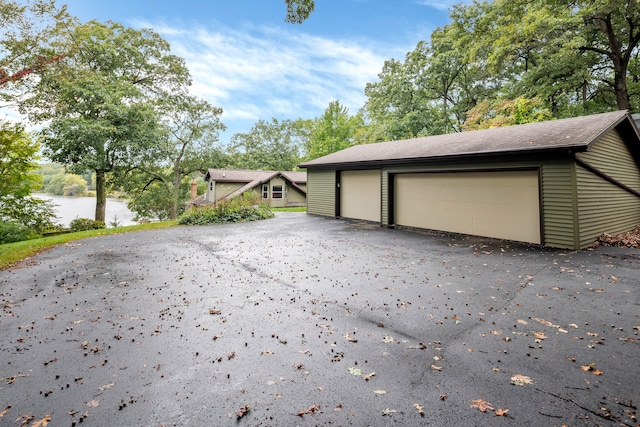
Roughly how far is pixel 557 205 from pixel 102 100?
1977cm

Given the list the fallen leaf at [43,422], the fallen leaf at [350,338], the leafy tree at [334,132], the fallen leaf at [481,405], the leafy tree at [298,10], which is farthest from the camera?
the leafy tree at [334,132]

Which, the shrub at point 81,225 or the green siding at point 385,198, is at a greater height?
the green siding at point 385,198

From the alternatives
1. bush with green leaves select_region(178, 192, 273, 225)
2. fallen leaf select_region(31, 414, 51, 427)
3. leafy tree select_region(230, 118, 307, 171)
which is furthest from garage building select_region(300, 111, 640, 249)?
leafy tree select_region(230, 118, 307, 171)

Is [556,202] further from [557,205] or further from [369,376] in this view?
[369,376]

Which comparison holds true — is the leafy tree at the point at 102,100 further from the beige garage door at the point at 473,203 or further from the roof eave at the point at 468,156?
the beige garage door at the point at 473,203

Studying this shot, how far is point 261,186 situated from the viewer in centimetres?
2517

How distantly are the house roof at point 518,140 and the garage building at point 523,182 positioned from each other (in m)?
0.03

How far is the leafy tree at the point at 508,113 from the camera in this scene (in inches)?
615

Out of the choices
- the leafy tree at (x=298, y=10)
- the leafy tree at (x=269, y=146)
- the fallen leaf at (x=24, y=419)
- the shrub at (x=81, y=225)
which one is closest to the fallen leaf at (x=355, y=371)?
the fallen leaf at (x=24, y=419)

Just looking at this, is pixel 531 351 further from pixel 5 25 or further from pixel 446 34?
pixel 446 34

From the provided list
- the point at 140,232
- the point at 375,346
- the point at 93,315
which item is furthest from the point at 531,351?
the point at 140,232

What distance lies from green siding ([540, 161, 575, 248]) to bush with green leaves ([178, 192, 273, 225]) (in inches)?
427

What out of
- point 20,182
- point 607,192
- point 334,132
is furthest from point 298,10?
point 334,132

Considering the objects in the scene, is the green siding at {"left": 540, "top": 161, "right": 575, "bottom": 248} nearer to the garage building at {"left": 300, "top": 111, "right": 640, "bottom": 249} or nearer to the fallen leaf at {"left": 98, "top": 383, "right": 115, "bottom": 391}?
the garage building at {"left": 300, "top": 111, "right": 640, "bottom": 249}
